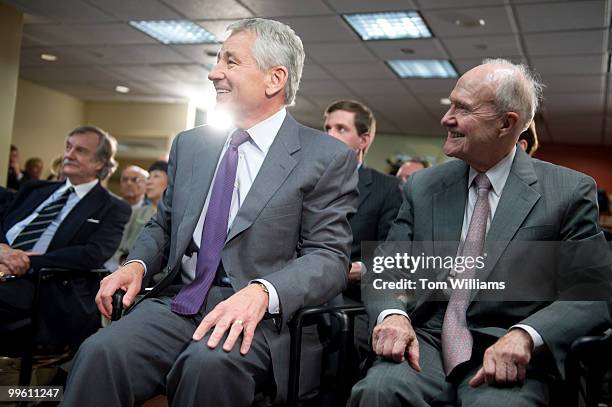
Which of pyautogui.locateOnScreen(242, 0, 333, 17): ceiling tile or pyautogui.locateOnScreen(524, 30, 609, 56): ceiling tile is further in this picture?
pyautogui.locateOnScreen(524, 30, 609, 56): ceiling tile

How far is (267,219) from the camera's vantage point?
5.35 feet

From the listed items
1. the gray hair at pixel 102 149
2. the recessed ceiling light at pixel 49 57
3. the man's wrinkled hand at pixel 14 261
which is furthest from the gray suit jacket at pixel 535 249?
the recessed ceiling light at pixel 49 57

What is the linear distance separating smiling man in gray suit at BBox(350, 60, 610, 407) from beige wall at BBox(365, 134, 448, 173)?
10.4m

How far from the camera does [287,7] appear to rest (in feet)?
17.6

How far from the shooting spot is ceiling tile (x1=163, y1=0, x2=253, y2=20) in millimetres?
5426

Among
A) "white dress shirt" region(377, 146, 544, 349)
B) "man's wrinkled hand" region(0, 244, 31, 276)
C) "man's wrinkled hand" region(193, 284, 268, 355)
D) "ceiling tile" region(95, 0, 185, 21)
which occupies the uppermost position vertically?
"ceiling tile" region(95, 0, 185, 21)

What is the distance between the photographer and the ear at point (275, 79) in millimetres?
1784

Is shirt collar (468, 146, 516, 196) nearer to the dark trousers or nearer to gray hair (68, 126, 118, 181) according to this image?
the dark trousers

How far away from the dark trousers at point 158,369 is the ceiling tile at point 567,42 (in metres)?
5.10

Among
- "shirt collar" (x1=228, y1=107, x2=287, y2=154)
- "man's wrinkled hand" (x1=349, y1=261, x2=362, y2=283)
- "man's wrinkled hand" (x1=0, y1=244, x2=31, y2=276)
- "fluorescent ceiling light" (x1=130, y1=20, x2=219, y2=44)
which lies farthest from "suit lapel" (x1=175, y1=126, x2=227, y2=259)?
"fluorescent ceiling light" (x1=130, y1=20, x2=219, y2=44)

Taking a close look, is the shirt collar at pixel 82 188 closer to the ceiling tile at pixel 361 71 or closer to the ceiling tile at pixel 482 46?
the ceiling tile at pixel 482 46

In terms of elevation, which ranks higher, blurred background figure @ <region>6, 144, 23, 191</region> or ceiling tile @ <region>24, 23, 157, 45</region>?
ceiling tile @ <region>24, 23, 157, 45</region>

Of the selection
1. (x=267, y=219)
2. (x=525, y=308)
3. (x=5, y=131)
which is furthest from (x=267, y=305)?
(x=5, y=131)

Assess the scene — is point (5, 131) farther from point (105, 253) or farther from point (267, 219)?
point (267, 219)
